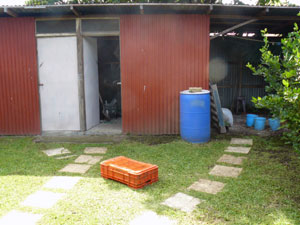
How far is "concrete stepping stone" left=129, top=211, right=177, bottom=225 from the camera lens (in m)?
3.07

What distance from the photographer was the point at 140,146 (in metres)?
6.23

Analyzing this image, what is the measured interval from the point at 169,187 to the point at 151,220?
95 cm

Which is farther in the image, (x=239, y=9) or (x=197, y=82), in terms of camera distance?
(x=197, y=82)

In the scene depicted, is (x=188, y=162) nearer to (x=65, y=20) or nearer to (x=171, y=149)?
(x=171, y=149)

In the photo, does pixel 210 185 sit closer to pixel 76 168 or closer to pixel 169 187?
pixel 169 187

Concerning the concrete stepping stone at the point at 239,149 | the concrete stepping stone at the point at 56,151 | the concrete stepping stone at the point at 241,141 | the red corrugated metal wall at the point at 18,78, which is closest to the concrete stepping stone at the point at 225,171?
the concrete stepping stone at the point at 239,149

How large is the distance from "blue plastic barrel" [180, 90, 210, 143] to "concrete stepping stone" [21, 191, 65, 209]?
11.0ft

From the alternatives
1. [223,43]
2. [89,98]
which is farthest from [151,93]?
[223,43]

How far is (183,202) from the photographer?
3.56m

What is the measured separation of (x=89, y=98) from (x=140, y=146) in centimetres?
235

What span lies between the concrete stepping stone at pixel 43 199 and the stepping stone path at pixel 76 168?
872mm

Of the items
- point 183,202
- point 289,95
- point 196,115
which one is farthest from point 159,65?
point 289,95

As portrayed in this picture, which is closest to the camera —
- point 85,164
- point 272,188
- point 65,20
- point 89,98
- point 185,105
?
point 272,188

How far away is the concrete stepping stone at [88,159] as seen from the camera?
5266 mm
